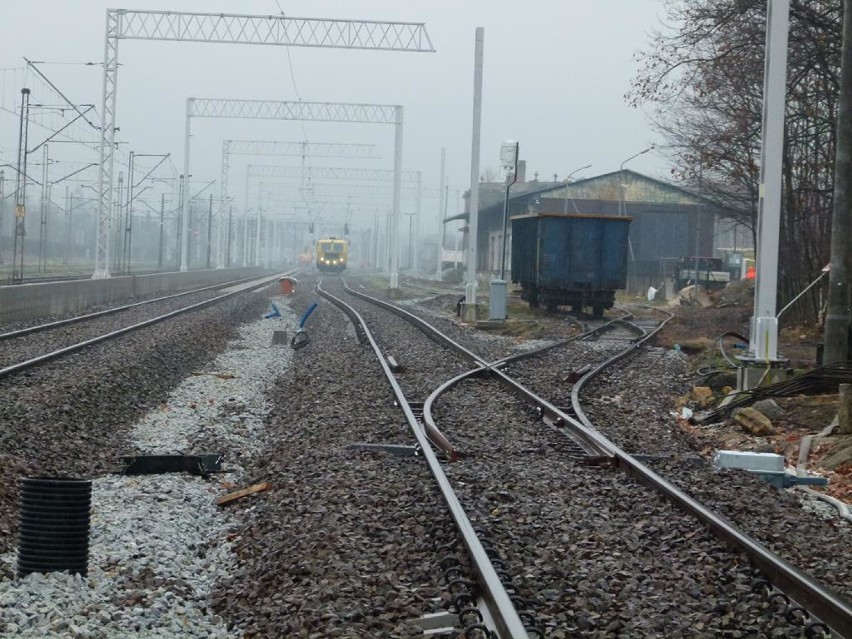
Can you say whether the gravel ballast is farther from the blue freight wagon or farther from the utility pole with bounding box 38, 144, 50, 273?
the utility pole with bounding box 38, 144, 50, 273

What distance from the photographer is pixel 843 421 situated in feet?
37.8

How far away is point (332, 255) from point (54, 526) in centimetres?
9123

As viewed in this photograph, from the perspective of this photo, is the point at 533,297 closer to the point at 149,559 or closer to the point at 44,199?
the point at 44,199

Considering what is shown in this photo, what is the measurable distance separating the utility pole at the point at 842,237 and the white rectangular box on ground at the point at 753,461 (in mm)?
5152

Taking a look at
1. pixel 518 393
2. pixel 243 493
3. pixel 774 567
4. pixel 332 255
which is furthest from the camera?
pixel 332 255

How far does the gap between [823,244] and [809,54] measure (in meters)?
6.16

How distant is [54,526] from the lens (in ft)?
21.1

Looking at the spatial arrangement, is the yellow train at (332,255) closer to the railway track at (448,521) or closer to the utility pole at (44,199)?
the utility pole at (44,199)

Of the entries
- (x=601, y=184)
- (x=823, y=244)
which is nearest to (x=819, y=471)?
(x=823, y=244)

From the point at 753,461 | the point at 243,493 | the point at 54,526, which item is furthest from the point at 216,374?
the point at 54,526

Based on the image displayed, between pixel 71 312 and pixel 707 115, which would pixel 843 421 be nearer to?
pixel 71 312

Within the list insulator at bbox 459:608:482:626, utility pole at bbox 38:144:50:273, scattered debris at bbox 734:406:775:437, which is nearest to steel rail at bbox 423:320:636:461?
scattered debris at bbox 734:406:775:437

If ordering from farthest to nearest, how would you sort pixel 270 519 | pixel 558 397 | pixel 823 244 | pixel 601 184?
pixel 601 184, pixel 823 244, pixel 558 397, pixel 270 519

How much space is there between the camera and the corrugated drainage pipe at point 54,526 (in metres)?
6.41
